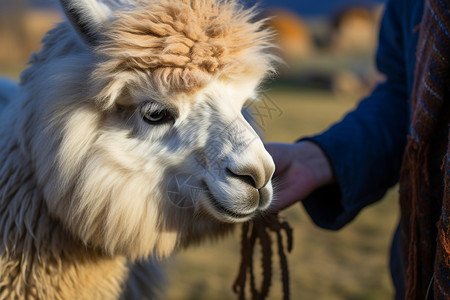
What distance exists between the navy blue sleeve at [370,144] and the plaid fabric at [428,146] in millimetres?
248

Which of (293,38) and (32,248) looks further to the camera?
(293,38)

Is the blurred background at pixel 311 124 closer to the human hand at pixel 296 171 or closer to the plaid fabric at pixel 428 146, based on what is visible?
the human hand at pixel 296 171

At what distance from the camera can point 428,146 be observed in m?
1.15

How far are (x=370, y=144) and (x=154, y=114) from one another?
0.66 meters

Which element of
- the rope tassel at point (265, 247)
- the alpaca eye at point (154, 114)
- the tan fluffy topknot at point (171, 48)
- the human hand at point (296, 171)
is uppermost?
the tan fluffy topknot at point (171, 48)

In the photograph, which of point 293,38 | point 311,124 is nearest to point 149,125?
point 311,124

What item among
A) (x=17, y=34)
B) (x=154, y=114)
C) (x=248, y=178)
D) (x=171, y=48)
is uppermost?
(x=171, y=48)

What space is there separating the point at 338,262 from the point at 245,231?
2.14 meters

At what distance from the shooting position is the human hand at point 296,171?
4.59 feet

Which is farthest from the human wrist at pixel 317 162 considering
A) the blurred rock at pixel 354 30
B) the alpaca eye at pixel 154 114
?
the blurred rock at pixel 354 30

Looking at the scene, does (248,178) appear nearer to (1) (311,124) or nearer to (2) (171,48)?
(2) (171,48)

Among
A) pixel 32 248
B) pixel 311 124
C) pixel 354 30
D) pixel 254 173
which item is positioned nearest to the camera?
pixel 254 173

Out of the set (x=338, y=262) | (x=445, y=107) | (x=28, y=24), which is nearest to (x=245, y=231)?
(x=445, y=107)


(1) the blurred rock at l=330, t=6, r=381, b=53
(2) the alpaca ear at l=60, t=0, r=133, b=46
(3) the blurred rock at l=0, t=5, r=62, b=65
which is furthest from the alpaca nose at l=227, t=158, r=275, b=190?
(1) the blurred rock at l=330, t=6, r=381, b=53
